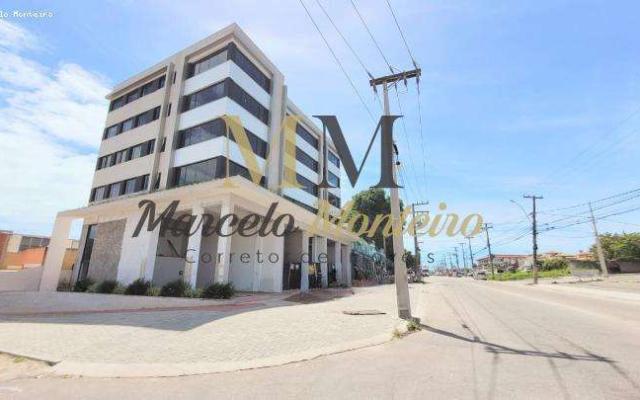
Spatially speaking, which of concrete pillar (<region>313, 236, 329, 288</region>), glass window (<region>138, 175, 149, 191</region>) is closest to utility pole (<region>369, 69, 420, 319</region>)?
concrete pillar (<region>313, 236, 329, 288</region>)

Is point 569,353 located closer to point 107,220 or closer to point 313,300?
point 313,300

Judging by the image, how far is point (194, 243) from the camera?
16.5m

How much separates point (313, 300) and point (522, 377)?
1165 cm

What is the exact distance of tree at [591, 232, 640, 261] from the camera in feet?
147

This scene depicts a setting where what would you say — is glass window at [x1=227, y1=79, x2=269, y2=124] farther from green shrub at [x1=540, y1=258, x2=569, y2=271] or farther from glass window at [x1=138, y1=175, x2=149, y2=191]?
green shrub at [x1=540, y1=258, x2=569, y2=271]

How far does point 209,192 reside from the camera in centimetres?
1644

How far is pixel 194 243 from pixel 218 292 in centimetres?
335

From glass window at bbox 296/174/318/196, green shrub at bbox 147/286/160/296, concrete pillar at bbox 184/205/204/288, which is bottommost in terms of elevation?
green shrub at bbox 147/286/160/296

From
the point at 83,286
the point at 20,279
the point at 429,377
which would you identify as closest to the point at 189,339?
the point at 429,377

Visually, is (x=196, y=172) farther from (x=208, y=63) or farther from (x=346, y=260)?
(x=346, y=260)

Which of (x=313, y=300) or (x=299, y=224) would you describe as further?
(x=299, y=224)

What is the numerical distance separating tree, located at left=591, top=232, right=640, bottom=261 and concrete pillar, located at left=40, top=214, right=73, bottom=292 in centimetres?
6247

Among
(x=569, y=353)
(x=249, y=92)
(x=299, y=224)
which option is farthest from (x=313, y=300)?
(x=249, y=92)

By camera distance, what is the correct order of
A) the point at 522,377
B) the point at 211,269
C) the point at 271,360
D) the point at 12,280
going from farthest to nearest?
the point at 211,269
the point at 12,280
the point at 271,360
the point at 522,377
